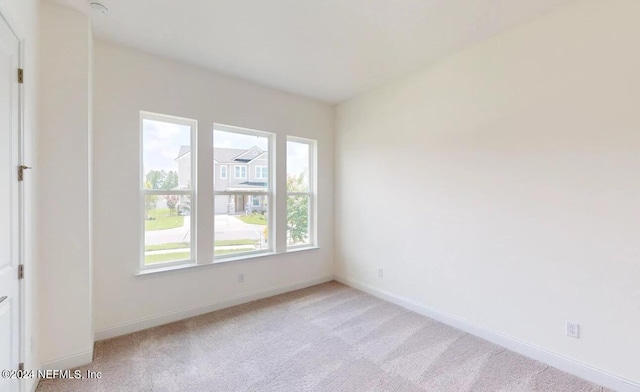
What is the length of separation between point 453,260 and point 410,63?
7.51ft

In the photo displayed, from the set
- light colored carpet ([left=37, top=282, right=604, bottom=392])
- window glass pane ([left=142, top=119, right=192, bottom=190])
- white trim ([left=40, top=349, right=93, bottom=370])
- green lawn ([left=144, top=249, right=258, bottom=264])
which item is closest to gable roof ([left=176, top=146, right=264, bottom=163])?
window glass pane ([left=142, top=119, right=192, bottom=190])

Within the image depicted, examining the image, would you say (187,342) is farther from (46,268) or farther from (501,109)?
(501,109)

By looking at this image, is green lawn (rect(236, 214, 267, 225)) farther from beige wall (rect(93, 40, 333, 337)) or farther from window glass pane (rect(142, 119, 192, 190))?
window glass pane (rect(142, 119, 192, 190))

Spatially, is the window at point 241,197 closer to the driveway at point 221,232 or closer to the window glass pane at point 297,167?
the driveway at point 221,232

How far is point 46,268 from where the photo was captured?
2119 millimetres

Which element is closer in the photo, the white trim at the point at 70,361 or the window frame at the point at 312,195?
the white trim at the point at 70,361

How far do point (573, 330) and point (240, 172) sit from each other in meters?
3.75

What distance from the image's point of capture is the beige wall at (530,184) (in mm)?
1996

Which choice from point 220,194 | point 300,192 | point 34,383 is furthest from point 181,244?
point 300,192

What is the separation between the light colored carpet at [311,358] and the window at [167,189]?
2.78 feet

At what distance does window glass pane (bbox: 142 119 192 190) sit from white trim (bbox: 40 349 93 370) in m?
1.60

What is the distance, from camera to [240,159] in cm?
374

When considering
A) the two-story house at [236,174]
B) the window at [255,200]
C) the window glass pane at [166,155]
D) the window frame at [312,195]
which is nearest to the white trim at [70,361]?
the window glass pane at [166,155]

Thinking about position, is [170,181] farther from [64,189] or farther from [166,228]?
[64,189]
